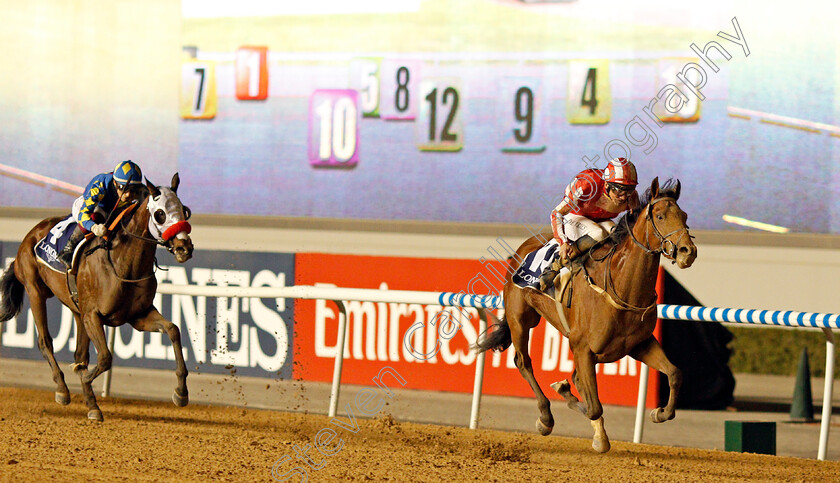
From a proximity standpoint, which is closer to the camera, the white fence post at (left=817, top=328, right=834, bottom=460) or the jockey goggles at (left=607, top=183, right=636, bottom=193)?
the jockey goggles at (left=607, top=183, right=636, bottom=193)

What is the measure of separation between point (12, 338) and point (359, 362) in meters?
3.58

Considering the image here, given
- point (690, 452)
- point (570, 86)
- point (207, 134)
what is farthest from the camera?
point (207, 134)

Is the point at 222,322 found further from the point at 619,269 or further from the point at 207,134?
the point at 207,134

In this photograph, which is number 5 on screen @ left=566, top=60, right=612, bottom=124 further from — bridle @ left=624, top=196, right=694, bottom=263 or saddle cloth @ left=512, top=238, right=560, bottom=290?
bridle @ left=624, top=196, right=694, bottom=263

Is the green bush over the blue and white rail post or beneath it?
beneath

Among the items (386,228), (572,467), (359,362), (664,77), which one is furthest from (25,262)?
(664,77)

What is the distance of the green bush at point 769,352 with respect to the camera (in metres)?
11.9

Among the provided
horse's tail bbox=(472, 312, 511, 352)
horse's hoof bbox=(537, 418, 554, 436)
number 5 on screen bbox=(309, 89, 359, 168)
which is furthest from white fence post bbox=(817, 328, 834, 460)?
number 5 on screen bbox=(309, 89, 359, 168)

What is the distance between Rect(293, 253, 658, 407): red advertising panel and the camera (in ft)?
29.5

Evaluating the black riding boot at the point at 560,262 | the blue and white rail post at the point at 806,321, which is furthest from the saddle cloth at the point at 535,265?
the blue and white rail post at the point at 806,321

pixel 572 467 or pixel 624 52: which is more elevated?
pixel 624 52

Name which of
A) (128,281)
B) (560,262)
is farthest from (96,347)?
(560,262)

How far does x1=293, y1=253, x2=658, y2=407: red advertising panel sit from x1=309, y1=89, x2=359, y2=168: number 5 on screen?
7.72m

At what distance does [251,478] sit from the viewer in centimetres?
589
